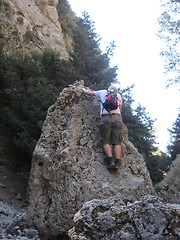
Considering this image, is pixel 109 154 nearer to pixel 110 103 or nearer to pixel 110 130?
pixel 110 130

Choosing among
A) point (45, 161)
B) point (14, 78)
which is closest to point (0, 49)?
point (14, 78)

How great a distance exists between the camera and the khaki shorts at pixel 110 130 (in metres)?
4.87

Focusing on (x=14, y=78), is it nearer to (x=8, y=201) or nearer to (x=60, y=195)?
(x=8, y=201)

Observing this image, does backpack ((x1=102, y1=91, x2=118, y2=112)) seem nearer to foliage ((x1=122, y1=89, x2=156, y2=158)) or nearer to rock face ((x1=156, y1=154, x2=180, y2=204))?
rock face ((x1=156, y1=154, x2=180, y2=204))

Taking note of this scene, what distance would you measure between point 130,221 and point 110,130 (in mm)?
2463

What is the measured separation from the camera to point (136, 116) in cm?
1205

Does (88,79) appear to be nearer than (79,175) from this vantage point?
No

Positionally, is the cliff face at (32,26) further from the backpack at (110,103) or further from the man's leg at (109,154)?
the man's leg at (109,154)

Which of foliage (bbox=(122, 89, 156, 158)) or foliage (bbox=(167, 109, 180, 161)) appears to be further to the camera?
foliage (bbox=(167, 109, 180, 161))

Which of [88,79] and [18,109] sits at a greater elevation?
[88,79]

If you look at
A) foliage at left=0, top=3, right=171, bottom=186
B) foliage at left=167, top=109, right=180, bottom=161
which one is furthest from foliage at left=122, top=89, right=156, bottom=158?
foliage at left=167, top=109, right=180, bottom=161

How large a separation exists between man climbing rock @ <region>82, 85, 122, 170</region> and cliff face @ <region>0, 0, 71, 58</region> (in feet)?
41.3

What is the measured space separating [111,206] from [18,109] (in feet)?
29.5

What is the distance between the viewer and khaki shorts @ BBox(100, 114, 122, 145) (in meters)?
4.87
